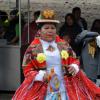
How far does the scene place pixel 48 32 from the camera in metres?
4.35

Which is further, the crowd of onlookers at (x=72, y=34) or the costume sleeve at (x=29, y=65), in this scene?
the crowd of onlookers at (x=72, y=34)

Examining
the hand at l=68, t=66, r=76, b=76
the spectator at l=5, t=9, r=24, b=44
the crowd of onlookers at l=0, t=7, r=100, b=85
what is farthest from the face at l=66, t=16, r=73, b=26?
the hand at l=68, t=66, r=76, b=76

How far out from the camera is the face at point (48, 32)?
436cm

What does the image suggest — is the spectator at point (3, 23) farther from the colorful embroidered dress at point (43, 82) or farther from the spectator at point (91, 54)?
the colorful embroidered dress at point (43, 82)

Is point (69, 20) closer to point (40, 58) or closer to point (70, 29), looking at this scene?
point (70, 29)

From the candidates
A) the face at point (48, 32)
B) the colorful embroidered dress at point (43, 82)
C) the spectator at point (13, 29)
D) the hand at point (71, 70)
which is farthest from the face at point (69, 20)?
the hand at point (71, 70)

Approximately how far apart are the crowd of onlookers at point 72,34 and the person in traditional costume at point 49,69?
1.51 metres

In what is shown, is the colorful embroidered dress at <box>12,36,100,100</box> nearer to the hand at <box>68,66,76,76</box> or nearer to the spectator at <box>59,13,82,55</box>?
the hand at <box>68,66,76,76</box>

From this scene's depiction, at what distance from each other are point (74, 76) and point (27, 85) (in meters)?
0.47

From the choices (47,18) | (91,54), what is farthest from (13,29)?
(47,18)

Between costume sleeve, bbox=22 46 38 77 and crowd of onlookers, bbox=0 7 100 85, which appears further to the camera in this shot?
crowd of onlookers, bbox=0 7 100 85

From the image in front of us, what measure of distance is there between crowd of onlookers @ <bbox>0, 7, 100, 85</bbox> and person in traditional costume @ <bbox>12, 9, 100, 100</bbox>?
1505 mm

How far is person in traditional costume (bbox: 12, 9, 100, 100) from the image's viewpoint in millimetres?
4336

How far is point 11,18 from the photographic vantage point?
9141mm
